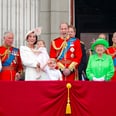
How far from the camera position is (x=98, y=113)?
11016mm

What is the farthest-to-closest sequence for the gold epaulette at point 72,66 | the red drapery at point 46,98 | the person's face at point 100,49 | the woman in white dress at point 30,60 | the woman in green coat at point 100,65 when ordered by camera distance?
the gold epaulette at point 72,66
the woman in white dress at point 30,60
the person's face at point 100,49
the woman in green coat at point 100,65
the red drapery at point 46,98

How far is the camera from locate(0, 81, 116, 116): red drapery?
431 inches

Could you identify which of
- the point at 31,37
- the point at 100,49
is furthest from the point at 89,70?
the point at 31,37

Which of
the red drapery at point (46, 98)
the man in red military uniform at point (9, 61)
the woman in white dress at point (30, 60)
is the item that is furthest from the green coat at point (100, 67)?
the man in red military uniform at point (9, 61)

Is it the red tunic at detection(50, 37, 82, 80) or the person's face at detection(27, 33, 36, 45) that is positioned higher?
the person's face at detection(27, 33, 36, 45)

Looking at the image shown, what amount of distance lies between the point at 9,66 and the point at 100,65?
1904 mm

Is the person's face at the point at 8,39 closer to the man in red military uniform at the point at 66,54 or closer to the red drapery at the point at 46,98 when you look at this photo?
A: the man in red military uniform at the point at 66,54

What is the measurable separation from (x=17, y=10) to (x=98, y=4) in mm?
2762

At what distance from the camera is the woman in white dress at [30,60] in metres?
11.9

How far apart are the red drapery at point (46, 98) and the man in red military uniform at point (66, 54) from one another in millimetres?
1145

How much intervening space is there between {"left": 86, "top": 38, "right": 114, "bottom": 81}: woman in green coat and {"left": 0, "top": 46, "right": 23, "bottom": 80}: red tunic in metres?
1.56

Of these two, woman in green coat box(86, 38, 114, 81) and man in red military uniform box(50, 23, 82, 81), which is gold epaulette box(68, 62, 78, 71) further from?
woman in green coat box(86, 38, 114, 81)

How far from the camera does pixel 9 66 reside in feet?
40.6

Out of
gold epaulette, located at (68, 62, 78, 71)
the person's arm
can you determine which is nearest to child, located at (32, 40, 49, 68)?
gold epaulette, located at (68, 62, 78, 71)
